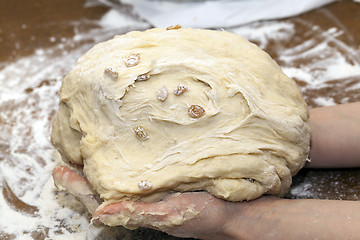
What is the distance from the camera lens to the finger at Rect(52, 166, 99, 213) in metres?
1.19

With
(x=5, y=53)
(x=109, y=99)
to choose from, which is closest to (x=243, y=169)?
(x=109, y=99)

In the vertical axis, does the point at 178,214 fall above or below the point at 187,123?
below

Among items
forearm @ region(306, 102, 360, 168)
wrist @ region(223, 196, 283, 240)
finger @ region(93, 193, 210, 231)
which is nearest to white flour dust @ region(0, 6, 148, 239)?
finger @ region(93, 193, 210, 231)

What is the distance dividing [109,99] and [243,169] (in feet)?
1.32

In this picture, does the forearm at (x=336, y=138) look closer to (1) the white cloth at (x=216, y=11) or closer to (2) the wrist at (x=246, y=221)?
(2) the wrist at (x=246, y=221)

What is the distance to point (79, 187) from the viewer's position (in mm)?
1191

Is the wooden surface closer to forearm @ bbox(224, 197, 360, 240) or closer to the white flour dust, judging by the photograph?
the white flour dust

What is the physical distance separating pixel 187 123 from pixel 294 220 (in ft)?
1.23

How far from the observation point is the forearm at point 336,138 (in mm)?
1326

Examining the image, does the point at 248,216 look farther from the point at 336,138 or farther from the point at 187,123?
the point at 336,138

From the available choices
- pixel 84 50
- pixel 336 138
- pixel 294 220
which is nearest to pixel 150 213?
pixel 294 220

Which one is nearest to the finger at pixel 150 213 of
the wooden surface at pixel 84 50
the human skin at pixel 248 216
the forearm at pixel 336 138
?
the human skin at pixel 248 216

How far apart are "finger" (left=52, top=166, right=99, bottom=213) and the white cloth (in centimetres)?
106

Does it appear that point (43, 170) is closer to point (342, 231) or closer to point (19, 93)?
point (19, 93)
